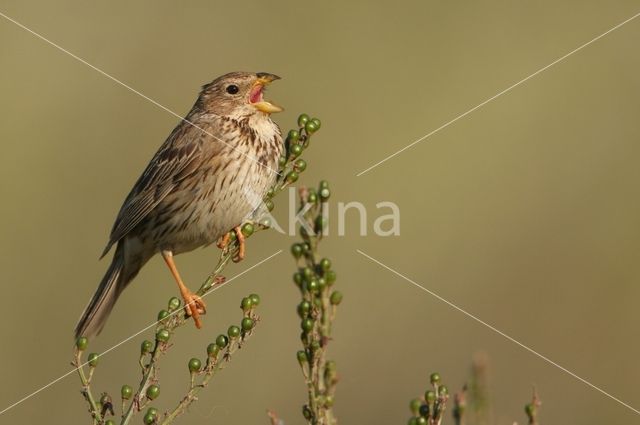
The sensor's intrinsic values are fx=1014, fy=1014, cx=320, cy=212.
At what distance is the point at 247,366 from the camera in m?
9.55

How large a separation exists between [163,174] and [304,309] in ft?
11.3

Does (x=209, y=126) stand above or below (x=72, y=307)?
above

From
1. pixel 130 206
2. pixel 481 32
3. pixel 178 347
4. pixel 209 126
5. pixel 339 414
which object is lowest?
pixel 339 414

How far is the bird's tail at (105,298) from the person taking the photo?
6926mm

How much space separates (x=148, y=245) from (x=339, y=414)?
315 cm

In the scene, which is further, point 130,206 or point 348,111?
point 348,111

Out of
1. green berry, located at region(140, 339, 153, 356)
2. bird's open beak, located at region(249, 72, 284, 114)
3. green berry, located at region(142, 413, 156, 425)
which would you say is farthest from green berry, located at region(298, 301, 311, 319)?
bird's open beak, located at region(249, 72, 284, 114)

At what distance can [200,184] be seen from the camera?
6715 mm

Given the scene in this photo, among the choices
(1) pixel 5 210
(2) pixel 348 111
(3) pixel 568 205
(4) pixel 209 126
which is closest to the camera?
(4) pixel 209 126

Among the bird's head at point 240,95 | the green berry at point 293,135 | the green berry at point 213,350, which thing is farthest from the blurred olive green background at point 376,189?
the green berry at point 213,350

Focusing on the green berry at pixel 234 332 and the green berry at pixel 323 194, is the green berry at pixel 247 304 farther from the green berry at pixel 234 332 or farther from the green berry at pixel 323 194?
the green berry at pixel 323 194

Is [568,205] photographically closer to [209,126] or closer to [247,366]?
[247,366]

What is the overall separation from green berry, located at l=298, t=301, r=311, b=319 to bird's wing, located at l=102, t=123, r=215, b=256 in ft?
10.4

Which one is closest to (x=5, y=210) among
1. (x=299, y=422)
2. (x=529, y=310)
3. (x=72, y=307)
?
(x=72, y=307)
